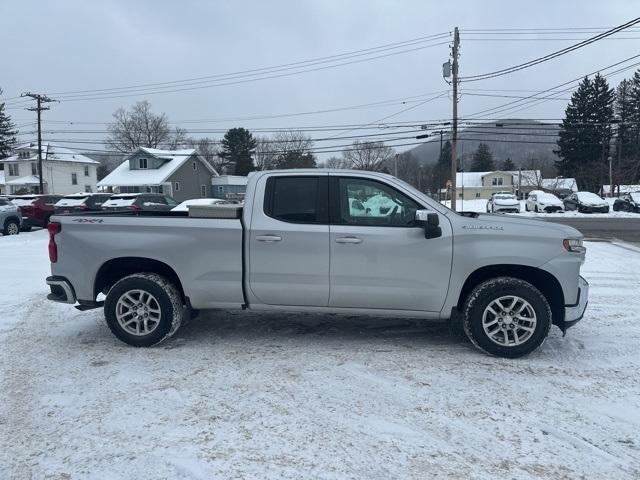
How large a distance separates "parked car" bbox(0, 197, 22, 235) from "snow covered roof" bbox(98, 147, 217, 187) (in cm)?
3231

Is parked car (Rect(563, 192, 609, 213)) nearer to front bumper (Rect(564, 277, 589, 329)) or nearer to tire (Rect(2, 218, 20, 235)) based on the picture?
tire (Rect(2, 218, 20, 235))

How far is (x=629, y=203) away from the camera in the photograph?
117ft

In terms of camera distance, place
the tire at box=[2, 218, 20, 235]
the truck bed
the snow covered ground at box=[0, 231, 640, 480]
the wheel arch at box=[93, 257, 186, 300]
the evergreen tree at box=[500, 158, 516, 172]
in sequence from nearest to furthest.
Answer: the snow covered ground at box=[0, 231, 640, 480] → the truck bed → the wheel arch at box=[93, 257, 186, 300] → the tire at box=[2, 218, 20, 235] → the evergreen tree at box=[500, 158, 516, 172]

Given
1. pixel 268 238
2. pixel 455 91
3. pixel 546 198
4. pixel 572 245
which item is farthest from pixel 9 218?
pixel 546 198

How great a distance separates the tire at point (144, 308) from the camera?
16.8 feet

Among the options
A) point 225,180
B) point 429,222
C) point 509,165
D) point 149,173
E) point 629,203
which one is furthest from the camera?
point 509,165

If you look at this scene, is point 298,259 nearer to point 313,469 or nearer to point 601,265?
point 313,469

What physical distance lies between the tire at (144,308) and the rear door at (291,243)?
0.86 metres

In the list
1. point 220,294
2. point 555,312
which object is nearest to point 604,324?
point 555,312

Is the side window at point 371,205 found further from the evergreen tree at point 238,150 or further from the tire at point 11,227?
the evergreen tree at point 238,150

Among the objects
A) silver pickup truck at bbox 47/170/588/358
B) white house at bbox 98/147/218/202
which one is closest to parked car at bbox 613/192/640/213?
silver pickup truck at bbox 47/170/588/358

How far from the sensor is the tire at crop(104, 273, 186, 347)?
5.11 m

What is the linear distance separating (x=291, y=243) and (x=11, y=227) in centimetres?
1784

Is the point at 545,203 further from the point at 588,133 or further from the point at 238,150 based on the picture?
the point at 238,150
